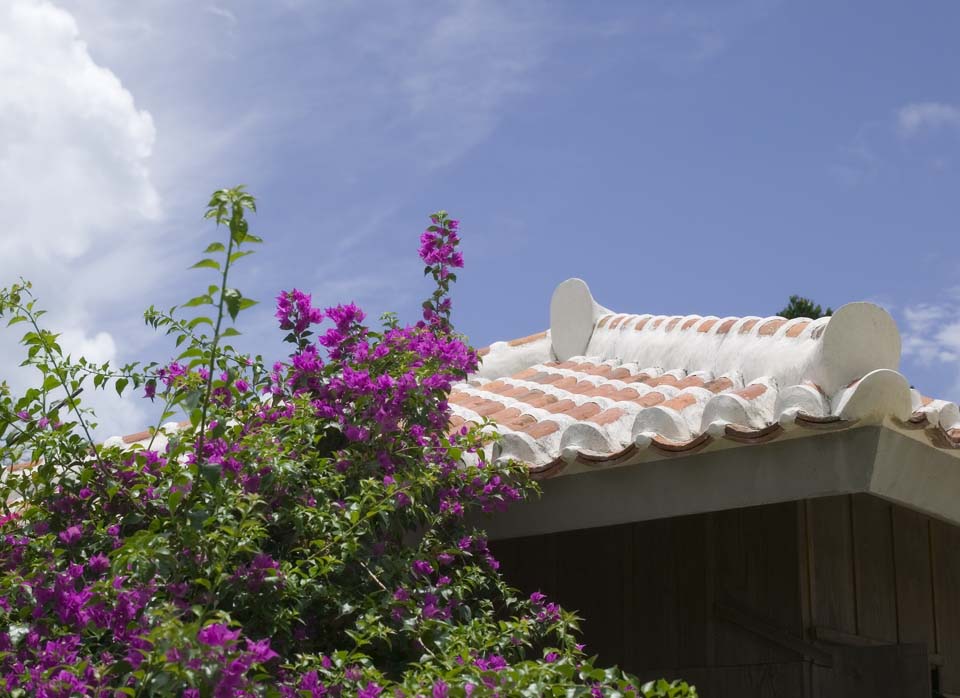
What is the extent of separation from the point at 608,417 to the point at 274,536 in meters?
1.55

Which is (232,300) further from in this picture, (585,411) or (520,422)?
(585,411)

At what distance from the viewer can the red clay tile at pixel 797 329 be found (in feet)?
18.0

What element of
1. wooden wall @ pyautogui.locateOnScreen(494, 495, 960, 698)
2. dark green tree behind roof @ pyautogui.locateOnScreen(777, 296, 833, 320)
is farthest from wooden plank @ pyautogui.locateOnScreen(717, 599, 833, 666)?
dark green tree behind roof @ pyautogui.locateOnScreen(777, 296, 833, 320)

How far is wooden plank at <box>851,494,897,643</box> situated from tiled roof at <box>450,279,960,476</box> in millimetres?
858

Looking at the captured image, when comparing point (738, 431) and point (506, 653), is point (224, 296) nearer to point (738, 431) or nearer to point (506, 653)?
point (506, 653)

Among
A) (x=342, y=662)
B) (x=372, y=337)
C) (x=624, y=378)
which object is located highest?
(x=624, y=378)

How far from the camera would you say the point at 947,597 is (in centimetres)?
644

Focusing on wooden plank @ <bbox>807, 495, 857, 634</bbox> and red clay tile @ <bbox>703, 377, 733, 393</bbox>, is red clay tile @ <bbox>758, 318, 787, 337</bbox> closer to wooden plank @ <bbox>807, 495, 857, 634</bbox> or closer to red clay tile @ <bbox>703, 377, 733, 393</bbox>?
red clay tile @ <bbox>703, 377, 733, 393</bbox>

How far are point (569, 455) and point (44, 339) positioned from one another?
1898 millimetres

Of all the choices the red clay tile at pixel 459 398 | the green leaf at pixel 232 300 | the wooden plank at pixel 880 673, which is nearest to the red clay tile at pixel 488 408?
the red clay tile at pixel 459 398

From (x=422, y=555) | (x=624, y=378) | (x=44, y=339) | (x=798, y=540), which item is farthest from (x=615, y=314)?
(x=44, y=339)

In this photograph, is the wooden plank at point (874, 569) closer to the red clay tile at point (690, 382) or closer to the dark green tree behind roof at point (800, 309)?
the red clay tile at point (690, 382)

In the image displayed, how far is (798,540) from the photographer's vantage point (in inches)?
213

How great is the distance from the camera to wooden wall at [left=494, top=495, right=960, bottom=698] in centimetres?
531
